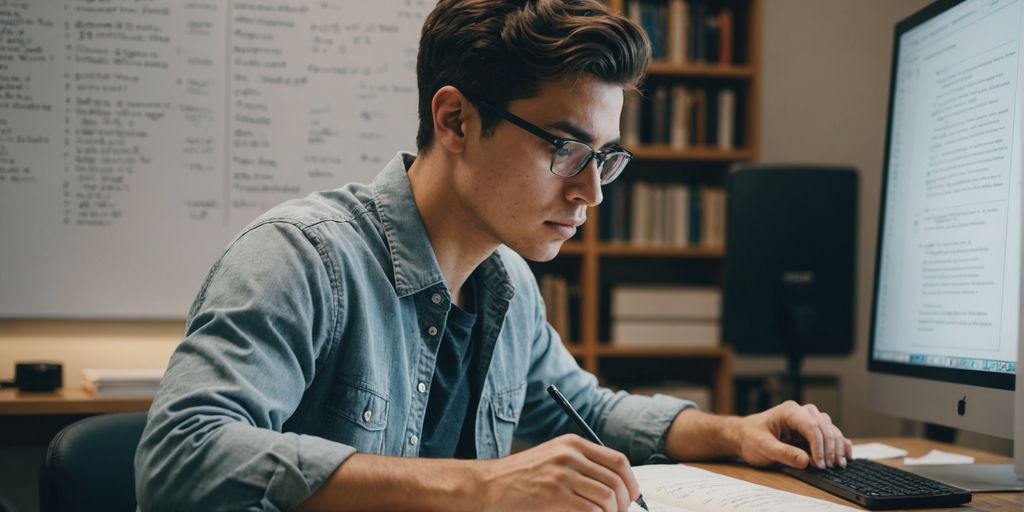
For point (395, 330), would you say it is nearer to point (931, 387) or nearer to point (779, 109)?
point (931, 387)

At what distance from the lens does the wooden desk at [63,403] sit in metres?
2.14

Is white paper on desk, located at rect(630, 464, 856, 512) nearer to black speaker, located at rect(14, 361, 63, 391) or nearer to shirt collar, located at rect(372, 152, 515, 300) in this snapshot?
shirt collar, located at rect(372, 152, 515, 300)

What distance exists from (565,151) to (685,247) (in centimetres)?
230

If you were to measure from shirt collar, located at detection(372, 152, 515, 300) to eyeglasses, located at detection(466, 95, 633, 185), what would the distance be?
Answer: 0.16 metres

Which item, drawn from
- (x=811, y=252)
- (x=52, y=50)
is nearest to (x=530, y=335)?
(x=811, y=252)

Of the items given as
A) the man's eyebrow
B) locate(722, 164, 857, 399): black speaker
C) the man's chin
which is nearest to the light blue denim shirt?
the man's chin

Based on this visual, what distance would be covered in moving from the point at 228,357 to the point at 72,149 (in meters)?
1.87

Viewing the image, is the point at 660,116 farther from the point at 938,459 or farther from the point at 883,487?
the point at 883,487

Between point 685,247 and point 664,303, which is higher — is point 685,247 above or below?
above

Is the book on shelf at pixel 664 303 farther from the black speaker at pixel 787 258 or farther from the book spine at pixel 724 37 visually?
the book spine at pixel 724 37

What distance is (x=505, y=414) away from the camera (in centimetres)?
135

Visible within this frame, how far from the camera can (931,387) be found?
127cm

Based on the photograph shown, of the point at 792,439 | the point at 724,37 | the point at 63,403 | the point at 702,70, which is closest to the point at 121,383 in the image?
the point at 63,403

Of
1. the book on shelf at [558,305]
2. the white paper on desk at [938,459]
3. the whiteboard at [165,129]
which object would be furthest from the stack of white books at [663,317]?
the white paper on desk at [938,459]
